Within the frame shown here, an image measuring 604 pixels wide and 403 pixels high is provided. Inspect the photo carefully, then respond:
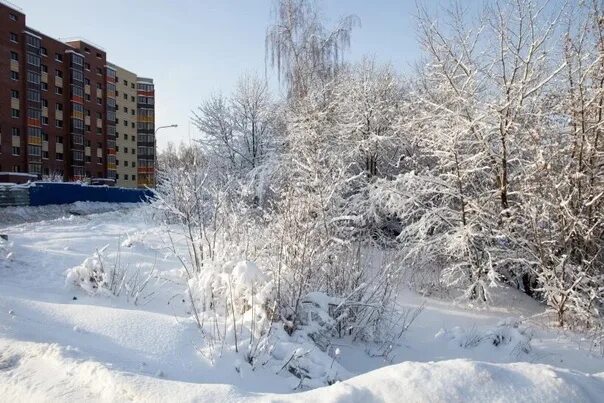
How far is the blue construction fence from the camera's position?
27516mm

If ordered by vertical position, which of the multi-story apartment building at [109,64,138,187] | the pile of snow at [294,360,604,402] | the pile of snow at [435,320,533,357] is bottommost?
the pile of snow at [435,320,533,357]

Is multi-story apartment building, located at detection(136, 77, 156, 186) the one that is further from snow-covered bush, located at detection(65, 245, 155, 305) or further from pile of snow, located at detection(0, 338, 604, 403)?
pile of snow, located at detection(0, 338, 604, 403)

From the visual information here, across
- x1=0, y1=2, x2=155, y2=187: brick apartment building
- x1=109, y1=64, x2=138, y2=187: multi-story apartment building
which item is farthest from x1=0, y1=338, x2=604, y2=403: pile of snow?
x1=109, y1=64, x2=138, y2=187: multi-story apartment building

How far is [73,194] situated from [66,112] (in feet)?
86.5

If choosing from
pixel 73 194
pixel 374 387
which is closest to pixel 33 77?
pixel 73 194

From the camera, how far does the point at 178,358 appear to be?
4219 mm

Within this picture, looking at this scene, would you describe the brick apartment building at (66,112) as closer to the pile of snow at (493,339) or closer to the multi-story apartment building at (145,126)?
the multi-story apartment building at (145,126)

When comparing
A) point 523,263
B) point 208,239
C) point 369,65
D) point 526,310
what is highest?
point 369,65

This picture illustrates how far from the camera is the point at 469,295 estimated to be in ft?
32.6

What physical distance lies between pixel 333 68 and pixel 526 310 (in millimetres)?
14185

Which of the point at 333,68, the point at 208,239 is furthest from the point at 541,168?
the point at 333,68

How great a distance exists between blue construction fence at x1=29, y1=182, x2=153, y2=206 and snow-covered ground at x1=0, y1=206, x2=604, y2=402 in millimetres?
18918

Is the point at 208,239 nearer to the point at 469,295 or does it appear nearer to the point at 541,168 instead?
the point at 469,295

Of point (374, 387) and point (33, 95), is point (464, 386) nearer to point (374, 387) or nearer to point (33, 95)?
point (374, 387)
